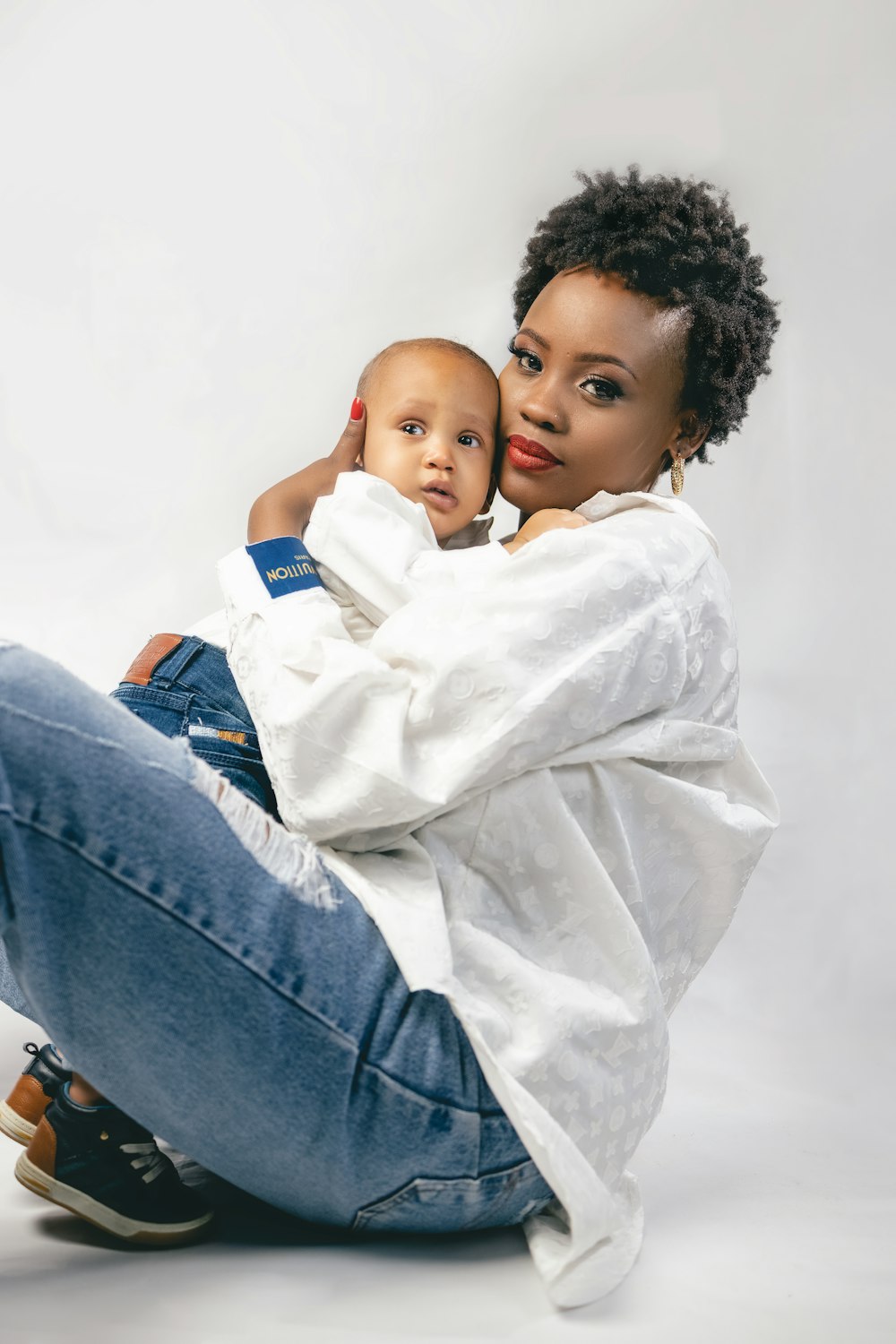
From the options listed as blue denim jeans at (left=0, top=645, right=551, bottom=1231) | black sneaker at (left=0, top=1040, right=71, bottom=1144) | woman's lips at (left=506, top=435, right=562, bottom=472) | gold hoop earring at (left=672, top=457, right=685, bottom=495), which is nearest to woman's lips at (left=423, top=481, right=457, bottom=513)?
woman's lips at (left=506, top=435, right=562, bottom=472)

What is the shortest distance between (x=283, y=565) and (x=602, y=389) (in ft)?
2.06

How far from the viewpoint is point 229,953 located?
136cm

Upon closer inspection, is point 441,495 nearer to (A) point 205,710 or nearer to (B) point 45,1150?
(A) point 205,710

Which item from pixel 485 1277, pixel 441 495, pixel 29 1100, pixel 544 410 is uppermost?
pixel 544 410

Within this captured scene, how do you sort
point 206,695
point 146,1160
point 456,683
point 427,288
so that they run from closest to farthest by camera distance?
point 456,683, point 146,1160, point 206,695, point 427,288

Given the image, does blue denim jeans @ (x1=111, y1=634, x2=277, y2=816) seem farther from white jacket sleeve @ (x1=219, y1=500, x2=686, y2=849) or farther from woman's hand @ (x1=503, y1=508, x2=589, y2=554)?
woman's hand @ (x1=503, y1=508, x2=589, y2=554)

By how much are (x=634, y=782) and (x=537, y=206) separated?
2.03 metres

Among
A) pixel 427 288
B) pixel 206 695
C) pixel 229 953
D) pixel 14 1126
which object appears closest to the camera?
pixel 229 953

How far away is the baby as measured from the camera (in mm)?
1596

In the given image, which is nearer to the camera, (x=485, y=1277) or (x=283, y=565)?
(x=485, y=1277)

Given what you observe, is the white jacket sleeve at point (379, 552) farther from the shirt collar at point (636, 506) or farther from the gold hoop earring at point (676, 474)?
the gold hoop earring at point (676, 474)

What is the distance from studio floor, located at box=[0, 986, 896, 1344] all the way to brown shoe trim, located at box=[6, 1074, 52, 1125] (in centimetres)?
10

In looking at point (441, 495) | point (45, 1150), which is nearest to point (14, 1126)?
point (45, 1150)

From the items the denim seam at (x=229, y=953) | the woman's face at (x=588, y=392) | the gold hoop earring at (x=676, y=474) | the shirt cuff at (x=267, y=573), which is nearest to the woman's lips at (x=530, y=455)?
the woman's face at (x=588, y=392)
